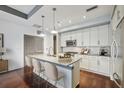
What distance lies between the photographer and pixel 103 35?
12.5ft

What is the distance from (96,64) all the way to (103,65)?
0.32 metres

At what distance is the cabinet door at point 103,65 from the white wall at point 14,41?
4.39 metres

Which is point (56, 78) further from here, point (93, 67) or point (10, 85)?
point (93, 67)

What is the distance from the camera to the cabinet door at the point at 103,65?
11.3ft

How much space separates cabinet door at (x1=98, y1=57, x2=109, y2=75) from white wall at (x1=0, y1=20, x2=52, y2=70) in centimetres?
439

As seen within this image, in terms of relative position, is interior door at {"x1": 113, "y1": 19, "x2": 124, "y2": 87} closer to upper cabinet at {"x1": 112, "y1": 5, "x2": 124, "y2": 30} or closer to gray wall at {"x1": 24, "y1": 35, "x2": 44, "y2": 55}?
upper cabinet at {"x1": 112, "y1": 5, "x2": 124, "y2": 30}

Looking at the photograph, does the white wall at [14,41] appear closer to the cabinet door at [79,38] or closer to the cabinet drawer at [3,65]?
the cabinet drawer at [3,65]

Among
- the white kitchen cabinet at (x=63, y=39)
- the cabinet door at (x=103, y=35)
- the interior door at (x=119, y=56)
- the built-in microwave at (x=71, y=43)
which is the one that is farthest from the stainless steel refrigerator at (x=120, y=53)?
the white kitchen cabinet at (x=63, y=39)

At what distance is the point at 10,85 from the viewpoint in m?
2.67

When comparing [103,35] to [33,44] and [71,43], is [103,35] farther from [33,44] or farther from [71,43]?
[33,44]

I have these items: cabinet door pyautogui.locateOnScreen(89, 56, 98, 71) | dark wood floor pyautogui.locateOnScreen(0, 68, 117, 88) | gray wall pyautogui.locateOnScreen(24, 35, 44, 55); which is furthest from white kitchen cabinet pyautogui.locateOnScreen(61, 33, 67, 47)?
dark wood floor pyautogui.locateOnScreen(0, 68, 117, 88)
